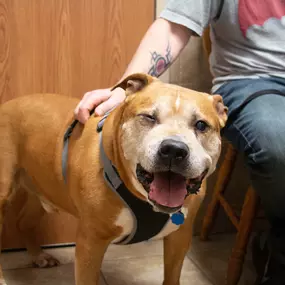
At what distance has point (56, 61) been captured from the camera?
5.76ft

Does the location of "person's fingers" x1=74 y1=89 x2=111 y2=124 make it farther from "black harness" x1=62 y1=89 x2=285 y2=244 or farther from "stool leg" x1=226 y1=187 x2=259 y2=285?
"stool leg" x1=226 y1=187 x2=259 y2=285

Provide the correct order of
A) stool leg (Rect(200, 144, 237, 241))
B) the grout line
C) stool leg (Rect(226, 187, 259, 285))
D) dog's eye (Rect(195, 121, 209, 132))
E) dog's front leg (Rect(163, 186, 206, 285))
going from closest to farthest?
1. dog's eye (Rect(195, 121, 209, 132))
2. dog's front leg (Rect(163, 186, 206, 285))
3. stool leg (Rect(226, 187, 259, 285))
4. the grout line
5. stool leg (Rect(200, 144, 237, 241))

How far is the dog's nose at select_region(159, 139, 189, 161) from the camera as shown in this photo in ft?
3.15

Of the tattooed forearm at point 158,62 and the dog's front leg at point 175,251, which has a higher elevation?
the tattooed forearm at point 158,62

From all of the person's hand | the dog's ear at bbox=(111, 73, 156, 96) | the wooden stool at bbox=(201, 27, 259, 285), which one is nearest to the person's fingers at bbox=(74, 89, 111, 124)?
the person's hand

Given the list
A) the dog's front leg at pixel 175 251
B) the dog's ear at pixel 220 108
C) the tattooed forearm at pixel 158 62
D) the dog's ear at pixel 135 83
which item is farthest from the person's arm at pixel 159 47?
the dog's front leg at pixel 175 251

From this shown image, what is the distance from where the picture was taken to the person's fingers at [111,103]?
49.6 inches

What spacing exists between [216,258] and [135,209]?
0.83 m

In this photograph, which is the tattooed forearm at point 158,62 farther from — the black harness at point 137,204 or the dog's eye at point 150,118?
the dog's eye at point 150,118

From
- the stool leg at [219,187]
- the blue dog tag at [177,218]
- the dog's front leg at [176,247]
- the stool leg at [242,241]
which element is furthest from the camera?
the stool leg at [219,187]

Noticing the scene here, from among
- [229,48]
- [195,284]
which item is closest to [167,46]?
[229,48]

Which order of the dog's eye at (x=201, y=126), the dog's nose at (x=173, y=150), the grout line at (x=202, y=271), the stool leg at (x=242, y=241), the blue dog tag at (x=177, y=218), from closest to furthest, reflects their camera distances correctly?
the dog's nose at (x=173, y=150), the dog's eye at (x=201, y=126), the blue dog tag at (x=177, y=218), the stool leg at (x=242, y=241), the grout line at (x=202, y=271)

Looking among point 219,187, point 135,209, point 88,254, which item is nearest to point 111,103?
point 135,209

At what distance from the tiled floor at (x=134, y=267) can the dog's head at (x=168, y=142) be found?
70 cm
